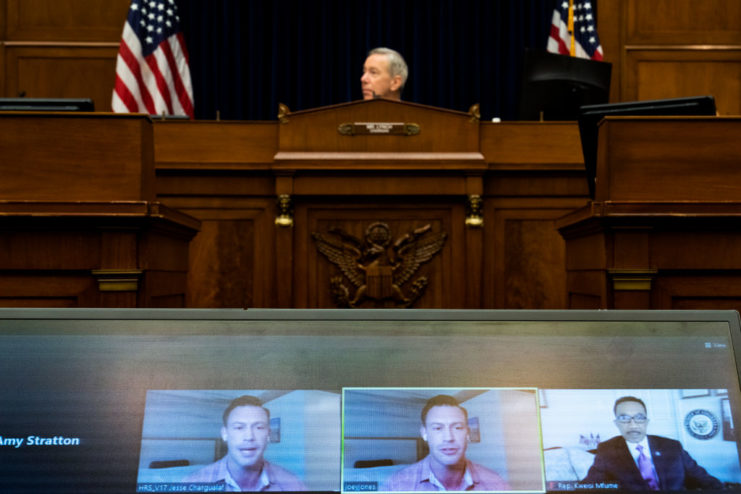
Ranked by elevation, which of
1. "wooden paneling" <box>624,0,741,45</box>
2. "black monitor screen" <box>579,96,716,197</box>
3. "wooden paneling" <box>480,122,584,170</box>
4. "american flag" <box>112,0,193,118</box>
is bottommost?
"black monitor screen" <box>579,96,716,197</box>

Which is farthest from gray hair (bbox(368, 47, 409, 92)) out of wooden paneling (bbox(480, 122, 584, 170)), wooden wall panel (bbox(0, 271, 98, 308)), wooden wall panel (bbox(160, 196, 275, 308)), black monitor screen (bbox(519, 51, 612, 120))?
wooden wall panel (bbox(0, 271, 98, 308))

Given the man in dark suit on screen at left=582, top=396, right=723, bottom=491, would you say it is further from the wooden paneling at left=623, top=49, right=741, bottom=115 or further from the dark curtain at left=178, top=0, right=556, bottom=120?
the wooden paneling at left=623, top=49, right=741, bottom=115

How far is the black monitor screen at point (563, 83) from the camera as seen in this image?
378cm

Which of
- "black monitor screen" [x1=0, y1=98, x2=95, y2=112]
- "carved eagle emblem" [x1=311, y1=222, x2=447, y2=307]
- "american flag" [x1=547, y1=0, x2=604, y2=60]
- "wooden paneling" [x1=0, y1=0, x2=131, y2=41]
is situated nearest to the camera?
"black monitor screen" [x1=0, y1=98, x2=95, y2=112]

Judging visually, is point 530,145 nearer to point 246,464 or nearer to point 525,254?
point 525,254

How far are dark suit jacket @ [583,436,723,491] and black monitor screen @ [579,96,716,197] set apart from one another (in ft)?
3.98

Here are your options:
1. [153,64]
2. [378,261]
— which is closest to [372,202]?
[378,261]

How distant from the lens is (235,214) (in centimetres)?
301

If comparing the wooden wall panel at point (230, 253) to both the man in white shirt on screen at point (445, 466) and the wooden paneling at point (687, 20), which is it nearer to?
the man in white shirt on screen at point (445, 466)

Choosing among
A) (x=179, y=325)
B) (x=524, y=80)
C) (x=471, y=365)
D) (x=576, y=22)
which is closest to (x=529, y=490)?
(x=471, y=365)

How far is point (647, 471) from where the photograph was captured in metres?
0.81

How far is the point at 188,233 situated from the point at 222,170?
1070mm

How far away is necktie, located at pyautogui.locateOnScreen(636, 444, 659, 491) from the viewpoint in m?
0.80

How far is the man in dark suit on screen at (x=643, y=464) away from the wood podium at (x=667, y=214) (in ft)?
2.85
